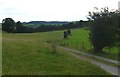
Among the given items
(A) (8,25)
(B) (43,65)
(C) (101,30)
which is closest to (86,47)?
(C) (101,30)

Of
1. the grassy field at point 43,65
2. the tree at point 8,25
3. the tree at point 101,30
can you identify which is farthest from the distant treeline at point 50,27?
the grassy field at point 43,65

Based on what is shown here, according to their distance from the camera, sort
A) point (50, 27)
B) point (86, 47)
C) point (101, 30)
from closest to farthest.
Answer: point (101, 30) < point (86, 47) < point (50, 27)

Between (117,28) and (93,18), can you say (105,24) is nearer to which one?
(93,18)

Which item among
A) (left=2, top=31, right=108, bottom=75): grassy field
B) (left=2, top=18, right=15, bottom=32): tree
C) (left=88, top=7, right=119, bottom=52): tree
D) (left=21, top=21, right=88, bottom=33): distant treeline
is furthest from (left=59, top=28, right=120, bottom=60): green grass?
(left=21, top=21, right=88, bottom=33): distant treeline

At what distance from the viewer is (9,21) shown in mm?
98688

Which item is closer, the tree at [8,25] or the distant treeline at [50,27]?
the tree at [8,25]

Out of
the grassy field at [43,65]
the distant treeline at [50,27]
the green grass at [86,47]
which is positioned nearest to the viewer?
the grassy field at [43,65]

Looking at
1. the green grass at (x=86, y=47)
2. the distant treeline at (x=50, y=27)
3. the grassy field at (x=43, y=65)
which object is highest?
the grassy field at (x=43, y=65)

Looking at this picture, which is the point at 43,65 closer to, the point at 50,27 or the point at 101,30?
the point at 101,30

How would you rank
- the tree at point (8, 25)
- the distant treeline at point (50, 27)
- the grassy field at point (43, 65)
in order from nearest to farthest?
the grassy field at point (43, 65) → the tree at point (8, 25) → the distant treeline at point (50, 27)

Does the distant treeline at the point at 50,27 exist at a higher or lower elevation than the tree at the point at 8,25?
lower

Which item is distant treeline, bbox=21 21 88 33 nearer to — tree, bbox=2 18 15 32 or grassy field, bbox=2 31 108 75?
tree, bbox=2 18 15 32

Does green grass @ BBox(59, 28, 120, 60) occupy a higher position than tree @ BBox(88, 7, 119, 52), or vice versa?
tree @ BBox(88, 7, 119, 52)

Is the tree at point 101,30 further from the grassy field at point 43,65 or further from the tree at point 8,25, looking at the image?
the tree at point 8,25
